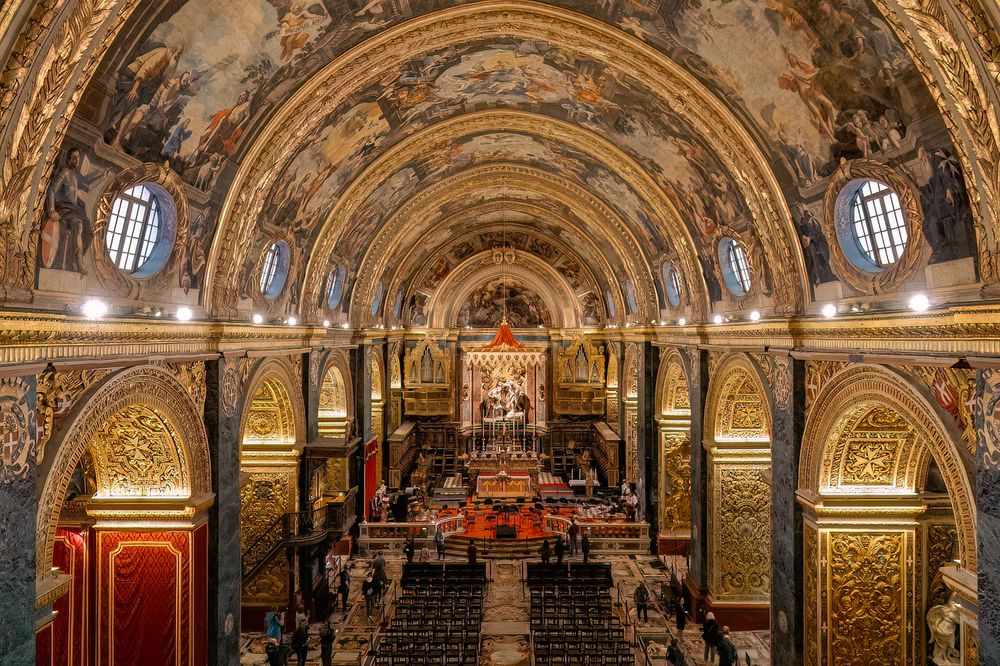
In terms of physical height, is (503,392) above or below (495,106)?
below

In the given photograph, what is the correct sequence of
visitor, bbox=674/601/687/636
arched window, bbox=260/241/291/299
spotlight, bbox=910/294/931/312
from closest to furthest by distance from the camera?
1. spotlight, bbox=910/294/931/312
2. arched window, bbox=260/241/291/299
3. visitor, bbox=674/601/687/636

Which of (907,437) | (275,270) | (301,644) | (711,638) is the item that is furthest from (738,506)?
(275,270)

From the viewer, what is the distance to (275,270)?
17641mm

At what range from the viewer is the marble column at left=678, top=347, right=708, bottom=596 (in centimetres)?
1867

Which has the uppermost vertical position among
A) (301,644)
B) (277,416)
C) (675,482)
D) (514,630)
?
(277,416)

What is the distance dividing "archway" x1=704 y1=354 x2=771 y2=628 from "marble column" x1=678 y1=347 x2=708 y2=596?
25 centimetres

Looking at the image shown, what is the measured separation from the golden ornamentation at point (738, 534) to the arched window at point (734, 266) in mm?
4938

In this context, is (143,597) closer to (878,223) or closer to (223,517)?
(223,517)

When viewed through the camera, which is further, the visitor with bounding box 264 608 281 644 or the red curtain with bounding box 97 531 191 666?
the visitor with bounding box 264 608 281 644

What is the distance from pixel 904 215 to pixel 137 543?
45.9 feet

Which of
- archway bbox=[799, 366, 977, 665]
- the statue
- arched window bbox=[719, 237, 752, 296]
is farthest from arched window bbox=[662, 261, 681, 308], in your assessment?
the statue

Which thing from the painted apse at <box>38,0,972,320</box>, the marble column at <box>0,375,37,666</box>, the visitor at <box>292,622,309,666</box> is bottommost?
the visitor at <box>292,622,309,666</box>

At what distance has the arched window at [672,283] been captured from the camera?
868 inches

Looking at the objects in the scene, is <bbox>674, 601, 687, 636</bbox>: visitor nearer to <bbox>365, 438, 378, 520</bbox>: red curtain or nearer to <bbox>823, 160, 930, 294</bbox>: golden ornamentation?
<bbox>823, 160, 930, 294</bbox>: golden ornamentation
